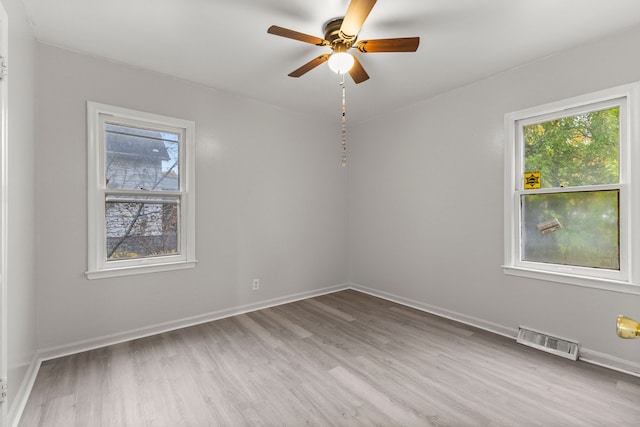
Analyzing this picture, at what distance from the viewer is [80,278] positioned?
2.59m

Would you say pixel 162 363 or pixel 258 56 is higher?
pixel 258 56

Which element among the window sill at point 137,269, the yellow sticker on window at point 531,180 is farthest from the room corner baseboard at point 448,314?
the window sill at point 137,269

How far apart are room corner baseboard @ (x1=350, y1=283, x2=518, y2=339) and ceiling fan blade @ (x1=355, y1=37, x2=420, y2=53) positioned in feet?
8.59

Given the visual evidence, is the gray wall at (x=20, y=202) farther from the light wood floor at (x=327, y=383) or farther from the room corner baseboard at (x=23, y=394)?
the light wood floor at (x=327, y=383)

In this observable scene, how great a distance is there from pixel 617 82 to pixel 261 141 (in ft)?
10.8

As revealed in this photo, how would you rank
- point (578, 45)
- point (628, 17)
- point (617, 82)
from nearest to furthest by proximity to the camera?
point (628, 17), point (617, 82), point (578, 45)

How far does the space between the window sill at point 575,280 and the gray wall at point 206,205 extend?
90.8 inches

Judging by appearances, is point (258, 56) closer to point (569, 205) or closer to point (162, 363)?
point (162, 363)

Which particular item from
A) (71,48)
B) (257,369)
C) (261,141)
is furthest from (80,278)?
(261,141)

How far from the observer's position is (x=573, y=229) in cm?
259

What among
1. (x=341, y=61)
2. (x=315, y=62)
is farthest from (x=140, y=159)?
(x=341, y=61)

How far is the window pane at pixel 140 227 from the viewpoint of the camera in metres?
2.81

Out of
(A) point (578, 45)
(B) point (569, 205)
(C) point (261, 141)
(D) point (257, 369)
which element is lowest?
(D) point (257, 369)

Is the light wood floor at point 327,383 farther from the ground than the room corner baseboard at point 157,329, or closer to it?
closer to it
